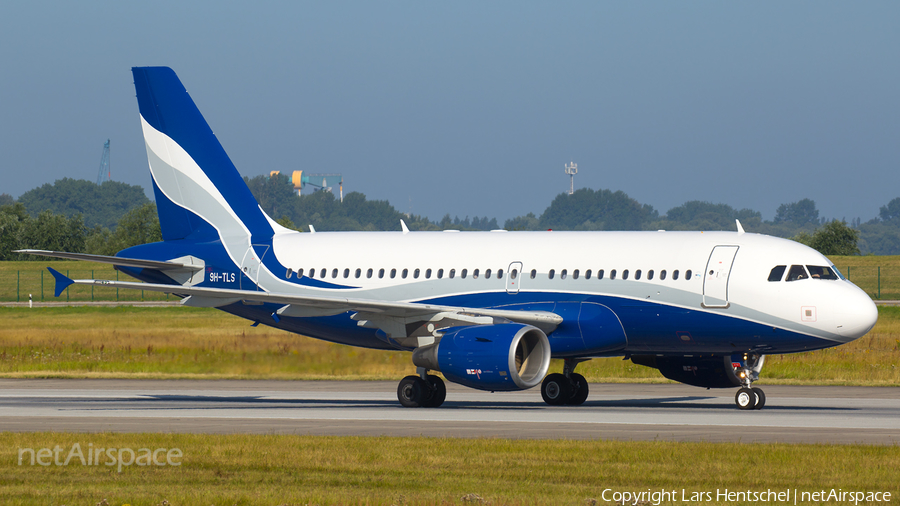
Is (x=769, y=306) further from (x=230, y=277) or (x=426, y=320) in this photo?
(x=230, y=277)

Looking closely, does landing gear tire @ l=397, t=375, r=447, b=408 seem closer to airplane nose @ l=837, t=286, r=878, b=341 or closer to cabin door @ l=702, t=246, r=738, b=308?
cabin door @ l=702, t=246, r=738, b=308

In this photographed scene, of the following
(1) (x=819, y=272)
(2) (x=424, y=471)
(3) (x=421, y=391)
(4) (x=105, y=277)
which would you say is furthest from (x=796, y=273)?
(4) (x=105, y=277)

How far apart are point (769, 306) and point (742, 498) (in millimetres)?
12731

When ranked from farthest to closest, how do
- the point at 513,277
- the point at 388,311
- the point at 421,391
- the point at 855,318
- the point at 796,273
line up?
the point at 513,277 → the point at 421,391 → the point at 388,311 → the point at 796,273 → the point at 855,318

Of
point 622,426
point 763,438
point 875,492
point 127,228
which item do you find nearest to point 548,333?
point 622,426

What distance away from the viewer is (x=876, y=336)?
1933 inches

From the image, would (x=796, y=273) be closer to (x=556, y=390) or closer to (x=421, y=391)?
(x=556, y=390)

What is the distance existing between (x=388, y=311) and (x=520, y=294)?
3.33m

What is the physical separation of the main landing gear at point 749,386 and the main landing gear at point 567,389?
13.7 ft

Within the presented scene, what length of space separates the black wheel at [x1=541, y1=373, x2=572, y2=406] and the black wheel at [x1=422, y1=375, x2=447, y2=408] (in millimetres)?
3100

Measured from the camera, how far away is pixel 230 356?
106ft

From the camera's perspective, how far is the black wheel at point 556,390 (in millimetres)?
29805

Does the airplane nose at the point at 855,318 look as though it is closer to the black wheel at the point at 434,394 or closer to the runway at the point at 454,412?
the runway at the point at 454,412

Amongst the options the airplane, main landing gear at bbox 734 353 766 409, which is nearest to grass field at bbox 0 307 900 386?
the airplane
